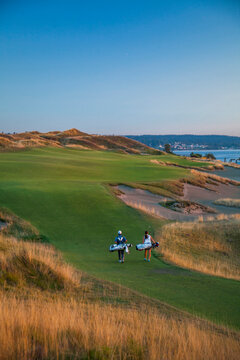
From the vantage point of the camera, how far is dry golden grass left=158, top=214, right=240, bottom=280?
536 inches

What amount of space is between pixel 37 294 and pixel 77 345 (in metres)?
3.25

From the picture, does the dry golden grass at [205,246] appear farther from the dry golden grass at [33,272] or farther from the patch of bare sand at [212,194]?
the patch of bare sand at [212,194]

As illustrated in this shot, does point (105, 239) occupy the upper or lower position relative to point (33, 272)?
lower

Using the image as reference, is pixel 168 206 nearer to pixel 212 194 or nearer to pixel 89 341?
pixel 212 194

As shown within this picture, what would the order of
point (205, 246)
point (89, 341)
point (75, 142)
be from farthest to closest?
point (75, 142) → point (205, 246) → point (89, 341)

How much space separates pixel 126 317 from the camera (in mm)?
5926

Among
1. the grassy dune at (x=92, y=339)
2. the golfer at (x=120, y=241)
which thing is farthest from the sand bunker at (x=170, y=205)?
the grassy dune at (x=92, y=339)

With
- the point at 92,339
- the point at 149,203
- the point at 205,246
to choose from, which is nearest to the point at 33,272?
the point at 92,339

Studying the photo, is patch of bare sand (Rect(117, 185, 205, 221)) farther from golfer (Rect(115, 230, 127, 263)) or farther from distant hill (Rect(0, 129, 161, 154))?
distant hill (Rect(0, 129, 161, 154))

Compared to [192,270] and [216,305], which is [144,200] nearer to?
[192,270]

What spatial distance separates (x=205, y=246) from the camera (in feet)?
57.5

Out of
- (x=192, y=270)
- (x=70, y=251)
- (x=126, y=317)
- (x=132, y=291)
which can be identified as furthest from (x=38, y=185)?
(x=126, y=317)

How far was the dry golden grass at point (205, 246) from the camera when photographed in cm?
1362

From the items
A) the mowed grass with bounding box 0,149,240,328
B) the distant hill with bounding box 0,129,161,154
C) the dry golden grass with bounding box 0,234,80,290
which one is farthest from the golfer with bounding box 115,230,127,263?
the distant hill with bounding box 0,129,161,154
